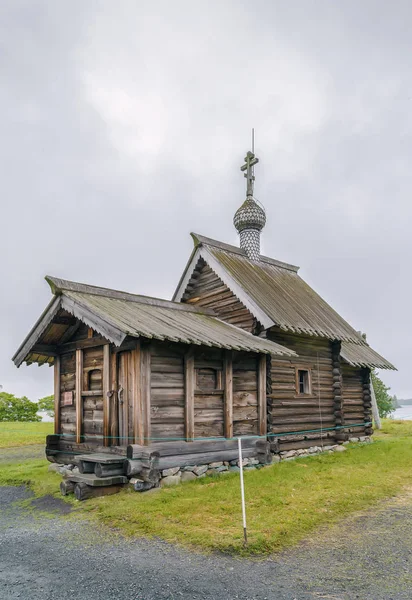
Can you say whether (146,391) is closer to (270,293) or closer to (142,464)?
(142,464)

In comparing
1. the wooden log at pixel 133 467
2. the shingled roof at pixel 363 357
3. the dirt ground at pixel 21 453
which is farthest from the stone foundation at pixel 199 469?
the shingled roof at pixel 363 357

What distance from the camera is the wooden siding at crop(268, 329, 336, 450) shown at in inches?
592

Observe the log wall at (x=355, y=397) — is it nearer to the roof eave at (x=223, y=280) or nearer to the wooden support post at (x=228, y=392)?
the roof eave at (x=223, y=280)

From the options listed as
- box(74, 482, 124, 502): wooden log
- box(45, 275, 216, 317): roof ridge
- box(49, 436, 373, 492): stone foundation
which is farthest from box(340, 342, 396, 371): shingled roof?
box(74, 482, 124, 502): wooden log

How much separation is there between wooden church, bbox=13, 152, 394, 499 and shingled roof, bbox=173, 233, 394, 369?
0.07 m

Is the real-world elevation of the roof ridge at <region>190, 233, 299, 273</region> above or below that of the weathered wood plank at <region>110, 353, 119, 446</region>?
above

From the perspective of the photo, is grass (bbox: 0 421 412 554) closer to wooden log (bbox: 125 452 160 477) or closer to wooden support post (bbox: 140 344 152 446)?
wooden log (bbox: 125 452 160 477)

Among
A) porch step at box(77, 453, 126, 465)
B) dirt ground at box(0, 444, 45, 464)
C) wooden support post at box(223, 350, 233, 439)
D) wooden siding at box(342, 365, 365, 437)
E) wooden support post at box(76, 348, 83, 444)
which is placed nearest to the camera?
porch step at box(77, 453, 126, 465)

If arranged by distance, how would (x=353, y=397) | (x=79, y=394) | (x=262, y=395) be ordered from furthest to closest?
(x=353, y=397) → (x=262, y=395) → (x=79, y=394)

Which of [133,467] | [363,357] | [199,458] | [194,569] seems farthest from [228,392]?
[363,357]

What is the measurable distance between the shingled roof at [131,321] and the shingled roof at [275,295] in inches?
46.8

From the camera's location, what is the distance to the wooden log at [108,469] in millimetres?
10523

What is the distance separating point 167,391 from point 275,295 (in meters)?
6.91

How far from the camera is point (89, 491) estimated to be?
33.4 feet
